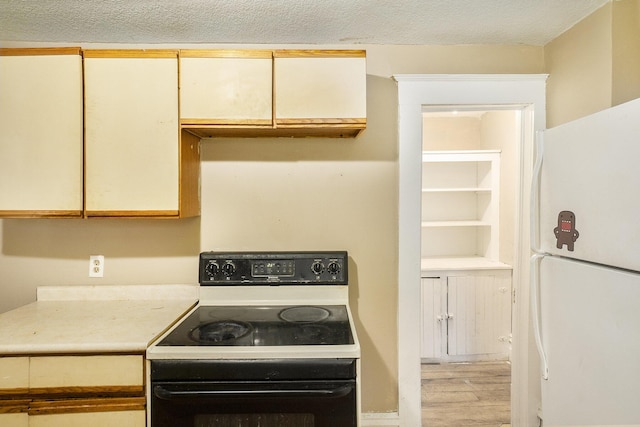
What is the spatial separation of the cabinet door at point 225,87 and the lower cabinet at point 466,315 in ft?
6.61

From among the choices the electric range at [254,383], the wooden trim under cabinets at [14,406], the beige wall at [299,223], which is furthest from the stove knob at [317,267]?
the wooden trim under cabinets at [14,406]

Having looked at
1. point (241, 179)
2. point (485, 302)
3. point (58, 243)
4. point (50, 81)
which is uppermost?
point (50, 81)

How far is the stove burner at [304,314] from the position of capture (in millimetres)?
1687

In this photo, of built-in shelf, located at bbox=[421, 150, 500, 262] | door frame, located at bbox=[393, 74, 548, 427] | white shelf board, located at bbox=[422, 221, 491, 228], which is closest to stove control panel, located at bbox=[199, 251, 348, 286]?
door frame, located at bbox=[393, 74, 548, 427]

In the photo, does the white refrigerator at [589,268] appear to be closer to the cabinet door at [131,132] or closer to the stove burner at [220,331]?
the stove burner at [220,331]

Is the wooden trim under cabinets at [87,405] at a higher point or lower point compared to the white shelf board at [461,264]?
lower

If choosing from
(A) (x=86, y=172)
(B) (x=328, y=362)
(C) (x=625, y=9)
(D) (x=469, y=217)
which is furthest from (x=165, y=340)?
(D) (x=469, y=217)

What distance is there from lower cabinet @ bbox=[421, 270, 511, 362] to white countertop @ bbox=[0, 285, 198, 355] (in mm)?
1944

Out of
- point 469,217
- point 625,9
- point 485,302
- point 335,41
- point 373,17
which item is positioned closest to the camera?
point 625,9

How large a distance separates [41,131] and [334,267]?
1.53 m

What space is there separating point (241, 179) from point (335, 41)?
0.89 metres

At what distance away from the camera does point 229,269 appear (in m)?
1.90

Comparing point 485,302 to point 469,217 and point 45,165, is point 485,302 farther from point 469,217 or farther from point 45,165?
point 45,165

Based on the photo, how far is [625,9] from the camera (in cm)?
156
